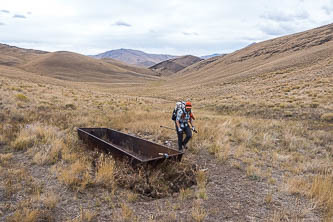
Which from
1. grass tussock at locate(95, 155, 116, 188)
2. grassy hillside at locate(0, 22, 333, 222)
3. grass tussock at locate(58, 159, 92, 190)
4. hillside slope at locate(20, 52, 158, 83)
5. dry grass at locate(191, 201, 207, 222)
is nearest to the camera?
dry grass at locate(191, 201, 207, 222)

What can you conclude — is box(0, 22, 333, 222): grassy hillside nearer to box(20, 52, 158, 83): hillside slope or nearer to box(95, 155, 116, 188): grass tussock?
box(95, 155, 116, 188): grass tussock

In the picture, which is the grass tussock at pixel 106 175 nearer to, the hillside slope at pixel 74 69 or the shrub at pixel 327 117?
the shrub at pixel 327 117

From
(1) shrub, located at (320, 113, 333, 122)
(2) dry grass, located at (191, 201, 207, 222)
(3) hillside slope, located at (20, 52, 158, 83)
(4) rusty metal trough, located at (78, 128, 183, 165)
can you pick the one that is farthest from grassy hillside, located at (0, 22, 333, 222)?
(3) hillside slope, located at (20, 52, 158, 83)

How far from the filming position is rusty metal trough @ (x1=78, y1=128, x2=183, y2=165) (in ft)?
20.3

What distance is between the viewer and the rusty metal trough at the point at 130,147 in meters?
6.20

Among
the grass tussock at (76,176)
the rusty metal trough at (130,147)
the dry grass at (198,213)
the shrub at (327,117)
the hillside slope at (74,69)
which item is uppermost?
the hillside slope at (74,69)

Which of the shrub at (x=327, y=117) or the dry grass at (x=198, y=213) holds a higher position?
the shrub at (x=327, y=117)

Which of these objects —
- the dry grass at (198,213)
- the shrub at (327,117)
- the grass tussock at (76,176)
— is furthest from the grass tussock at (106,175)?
the shrub at (327,117)

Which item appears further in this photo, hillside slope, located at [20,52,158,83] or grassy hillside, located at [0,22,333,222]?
hillside slope, located at [20,52,158,83]

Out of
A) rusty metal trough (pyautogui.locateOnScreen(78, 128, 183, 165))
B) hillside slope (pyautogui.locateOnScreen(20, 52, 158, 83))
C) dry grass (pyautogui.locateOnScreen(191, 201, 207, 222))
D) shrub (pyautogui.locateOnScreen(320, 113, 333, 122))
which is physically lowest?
dry grass (pyautogui.locateOnScreen(191, 201, 207, 222))

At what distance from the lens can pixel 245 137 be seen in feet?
32.9

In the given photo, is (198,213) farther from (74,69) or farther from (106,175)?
(74,69)

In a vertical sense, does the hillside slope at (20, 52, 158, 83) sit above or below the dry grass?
above

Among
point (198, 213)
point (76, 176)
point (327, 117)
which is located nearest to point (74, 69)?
point (327, 117)
